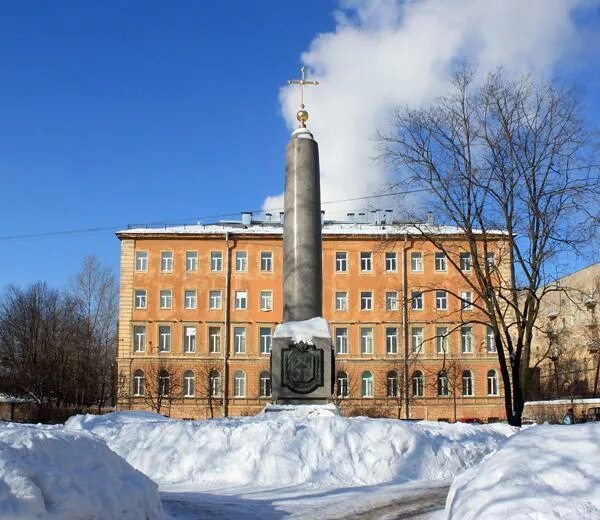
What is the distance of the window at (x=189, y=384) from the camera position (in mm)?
50344

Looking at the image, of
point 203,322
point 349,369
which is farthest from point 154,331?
point 349,369

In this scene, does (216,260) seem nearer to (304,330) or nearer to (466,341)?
(466,341)

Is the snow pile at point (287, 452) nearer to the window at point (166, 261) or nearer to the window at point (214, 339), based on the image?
the window at point (214, 339)

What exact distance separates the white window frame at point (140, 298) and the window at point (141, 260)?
61.9 inches

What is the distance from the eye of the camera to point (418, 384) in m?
50.3

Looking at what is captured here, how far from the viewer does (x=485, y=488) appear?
19.6 feet

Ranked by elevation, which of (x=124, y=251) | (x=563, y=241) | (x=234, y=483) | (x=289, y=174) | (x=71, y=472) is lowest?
(x=234, y=483)

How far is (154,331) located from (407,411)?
1829 centimetres

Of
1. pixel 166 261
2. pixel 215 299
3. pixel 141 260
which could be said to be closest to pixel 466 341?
pixel 215 299

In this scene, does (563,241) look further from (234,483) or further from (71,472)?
(71,472)

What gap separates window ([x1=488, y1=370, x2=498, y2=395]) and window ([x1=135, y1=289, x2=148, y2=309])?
24637 mm

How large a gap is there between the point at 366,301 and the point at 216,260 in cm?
1117

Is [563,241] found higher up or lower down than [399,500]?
higher up

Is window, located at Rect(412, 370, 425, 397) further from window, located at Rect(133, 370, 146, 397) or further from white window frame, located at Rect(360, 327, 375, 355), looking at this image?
window, located at Rect(133, 370, 146, 397)
